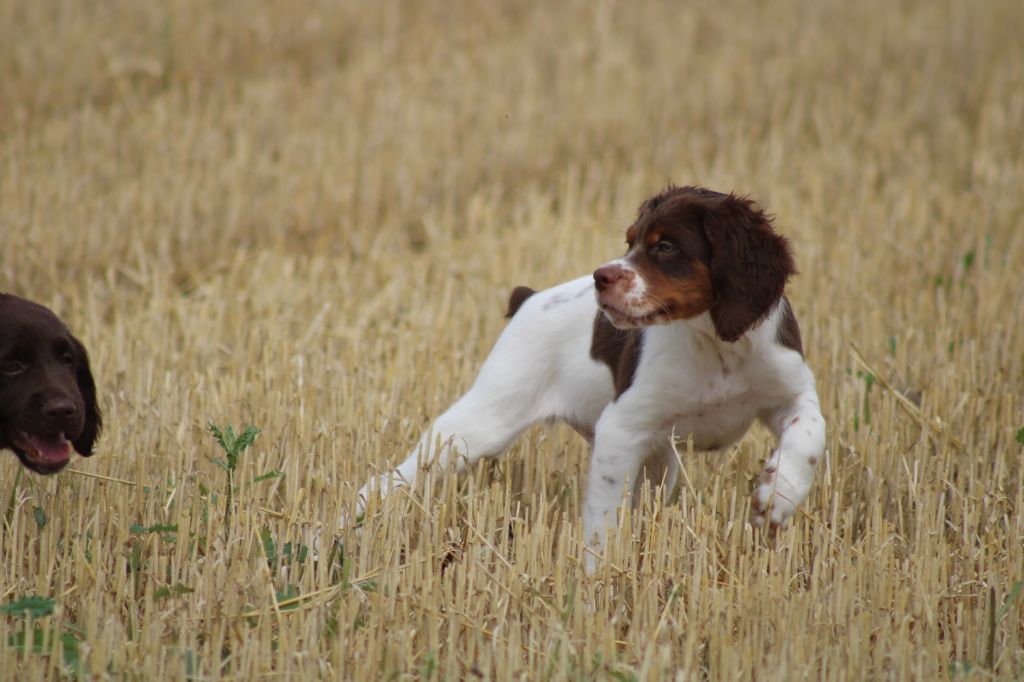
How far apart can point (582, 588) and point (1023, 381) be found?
2.96 metres

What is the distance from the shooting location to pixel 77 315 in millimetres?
6367

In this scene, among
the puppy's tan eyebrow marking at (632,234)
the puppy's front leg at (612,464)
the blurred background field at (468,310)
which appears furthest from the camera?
the puppy's front leg at (612,464)

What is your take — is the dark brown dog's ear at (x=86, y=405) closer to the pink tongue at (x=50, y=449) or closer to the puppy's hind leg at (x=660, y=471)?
the pink tongue at (x=50, y=449)

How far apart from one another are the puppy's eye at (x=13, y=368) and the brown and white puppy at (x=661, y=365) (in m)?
1.12

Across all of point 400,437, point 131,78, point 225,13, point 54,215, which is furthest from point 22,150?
point 400,437

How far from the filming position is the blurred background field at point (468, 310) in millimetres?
3152

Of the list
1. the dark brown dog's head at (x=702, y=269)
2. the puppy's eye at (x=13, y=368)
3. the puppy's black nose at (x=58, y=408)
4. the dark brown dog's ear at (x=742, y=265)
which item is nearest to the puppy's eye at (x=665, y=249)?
the dark brown dog's head at (x=702, y=269)

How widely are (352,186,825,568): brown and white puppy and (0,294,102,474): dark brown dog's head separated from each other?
98 cm

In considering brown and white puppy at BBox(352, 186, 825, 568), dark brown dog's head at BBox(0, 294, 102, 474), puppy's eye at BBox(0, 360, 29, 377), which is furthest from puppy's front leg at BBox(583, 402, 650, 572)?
puppy's eye at BBox(0, 360, 29, 377)

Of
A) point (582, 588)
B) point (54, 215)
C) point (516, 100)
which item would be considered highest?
point (516, 100)

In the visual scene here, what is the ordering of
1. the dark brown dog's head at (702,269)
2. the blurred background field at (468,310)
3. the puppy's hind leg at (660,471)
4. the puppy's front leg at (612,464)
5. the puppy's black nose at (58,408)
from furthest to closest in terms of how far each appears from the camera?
the puppy's hind leg at (660,471), the puppy's front leg at (612,464), the dark brown dog's head at (702,269), the puppy's black nose at (58,408), the blurred background field at (468,310)

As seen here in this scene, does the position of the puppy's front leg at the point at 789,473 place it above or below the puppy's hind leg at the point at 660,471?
above

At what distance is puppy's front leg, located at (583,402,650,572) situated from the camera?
3.99m

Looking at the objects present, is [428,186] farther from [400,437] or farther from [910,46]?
[910,46]
